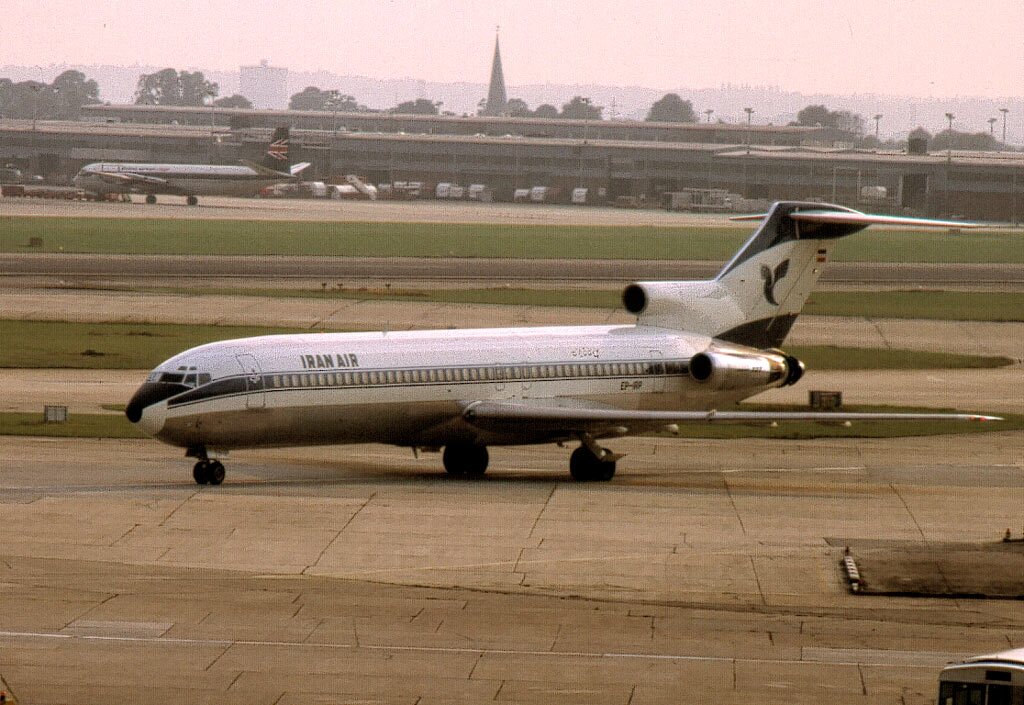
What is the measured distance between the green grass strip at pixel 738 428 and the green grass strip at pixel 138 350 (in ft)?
40.6

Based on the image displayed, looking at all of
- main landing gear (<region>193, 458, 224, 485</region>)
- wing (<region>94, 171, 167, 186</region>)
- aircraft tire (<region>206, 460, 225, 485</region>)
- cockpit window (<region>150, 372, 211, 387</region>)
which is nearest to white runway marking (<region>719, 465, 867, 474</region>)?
aircraft tire (<region>206, 460, 225, 485</region>)

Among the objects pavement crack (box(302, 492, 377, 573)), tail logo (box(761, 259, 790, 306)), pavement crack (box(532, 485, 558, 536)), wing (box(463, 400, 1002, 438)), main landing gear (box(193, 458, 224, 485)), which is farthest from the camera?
tail logo (box(761, 259, 790, 306))

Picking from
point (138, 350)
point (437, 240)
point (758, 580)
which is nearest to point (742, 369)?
point (758, 580)

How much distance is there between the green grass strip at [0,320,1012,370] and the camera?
199 ft

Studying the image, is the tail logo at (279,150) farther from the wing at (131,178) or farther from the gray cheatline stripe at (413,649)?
the gray cheatline stripe at (413,649)

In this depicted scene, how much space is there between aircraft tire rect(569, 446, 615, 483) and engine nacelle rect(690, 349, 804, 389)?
3199mm

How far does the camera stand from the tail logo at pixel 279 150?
604ft

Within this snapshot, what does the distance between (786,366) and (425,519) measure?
12796mm

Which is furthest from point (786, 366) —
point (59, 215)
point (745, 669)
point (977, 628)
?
point (59, 215)

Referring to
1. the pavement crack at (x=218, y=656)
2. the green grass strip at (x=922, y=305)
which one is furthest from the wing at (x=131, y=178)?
the pavement crack at (x=218, y=656)

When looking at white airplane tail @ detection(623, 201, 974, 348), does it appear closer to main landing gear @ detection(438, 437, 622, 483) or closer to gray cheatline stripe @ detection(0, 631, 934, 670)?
main landing gear @ detection(438, 437, 622, 483)

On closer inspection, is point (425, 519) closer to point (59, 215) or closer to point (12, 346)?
point (12, 346)

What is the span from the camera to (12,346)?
6372 centimetres

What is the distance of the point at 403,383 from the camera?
37.9 metres
